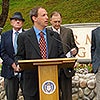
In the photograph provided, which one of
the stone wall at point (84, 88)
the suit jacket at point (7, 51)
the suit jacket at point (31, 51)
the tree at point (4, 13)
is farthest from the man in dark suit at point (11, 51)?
the tree at point (4, 13)

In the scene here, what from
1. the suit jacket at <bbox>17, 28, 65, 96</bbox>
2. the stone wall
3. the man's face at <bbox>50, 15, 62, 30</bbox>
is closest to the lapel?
the suit jacket at <bbox>17, 28, 65, 96</bbox>

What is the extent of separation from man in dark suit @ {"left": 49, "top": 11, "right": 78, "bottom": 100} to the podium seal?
5.47 feet

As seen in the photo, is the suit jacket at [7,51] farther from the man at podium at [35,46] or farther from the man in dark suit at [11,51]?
the man at podium at [35,46]

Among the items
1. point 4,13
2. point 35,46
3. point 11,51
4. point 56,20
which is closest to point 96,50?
point 35,46

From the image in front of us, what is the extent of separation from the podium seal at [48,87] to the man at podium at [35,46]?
1.10 feet

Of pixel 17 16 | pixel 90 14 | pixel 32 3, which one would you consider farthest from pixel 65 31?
pixel 32 3

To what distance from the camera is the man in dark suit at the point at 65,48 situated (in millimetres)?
7055

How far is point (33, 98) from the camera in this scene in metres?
5.69

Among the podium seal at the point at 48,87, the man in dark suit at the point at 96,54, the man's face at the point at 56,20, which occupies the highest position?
the man's face at the point at 56,20

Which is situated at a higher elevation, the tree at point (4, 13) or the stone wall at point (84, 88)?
the tree at point (4, 13)

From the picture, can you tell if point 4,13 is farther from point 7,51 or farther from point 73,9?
point 7,51

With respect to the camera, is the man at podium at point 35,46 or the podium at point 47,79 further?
the man at podium at point 35,46

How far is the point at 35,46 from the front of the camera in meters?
5.63

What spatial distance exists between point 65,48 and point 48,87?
1.90 meters
